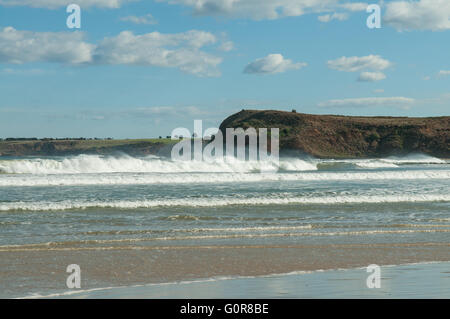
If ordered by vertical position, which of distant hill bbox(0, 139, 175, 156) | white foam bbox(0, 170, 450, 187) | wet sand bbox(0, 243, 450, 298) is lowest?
wet sand bbox(0, 243, 450, 298)

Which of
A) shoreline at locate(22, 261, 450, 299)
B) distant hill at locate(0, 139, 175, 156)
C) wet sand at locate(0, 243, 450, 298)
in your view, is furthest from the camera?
distant hill at locate(0, 139, 175, 156)

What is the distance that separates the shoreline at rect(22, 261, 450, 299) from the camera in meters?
6.87

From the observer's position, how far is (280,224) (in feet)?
43.5

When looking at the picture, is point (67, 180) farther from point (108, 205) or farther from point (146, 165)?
point (146, 165)

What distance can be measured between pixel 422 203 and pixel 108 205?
33.1ft

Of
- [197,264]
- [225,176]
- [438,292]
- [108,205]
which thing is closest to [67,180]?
[225,176]

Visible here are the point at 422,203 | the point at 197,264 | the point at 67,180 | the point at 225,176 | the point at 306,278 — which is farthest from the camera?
the point at 225,176

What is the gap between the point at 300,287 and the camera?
7.36 m

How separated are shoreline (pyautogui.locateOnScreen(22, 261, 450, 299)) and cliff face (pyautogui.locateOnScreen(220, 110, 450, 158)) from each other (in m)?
78.5

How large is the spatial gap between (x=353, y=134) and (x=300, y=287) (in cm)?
9801

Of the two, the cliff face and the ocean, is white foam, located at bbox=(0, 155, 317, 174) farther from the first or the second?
the cliff face

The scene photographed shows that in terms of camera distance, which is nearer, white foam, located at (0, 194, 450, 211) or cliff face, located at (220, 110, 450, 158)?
white foam, located at (0, 194, 450, 211)

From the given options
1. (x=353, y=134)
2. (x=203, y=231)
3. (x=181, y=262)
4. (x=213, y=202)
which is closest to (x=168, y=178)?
(x=213, y=202)

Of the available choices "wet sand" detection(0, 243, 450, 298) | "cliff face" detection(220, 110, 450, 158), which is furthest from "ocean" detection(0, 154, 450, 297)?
"cliff face" detection(220, 110, 450, 158)
